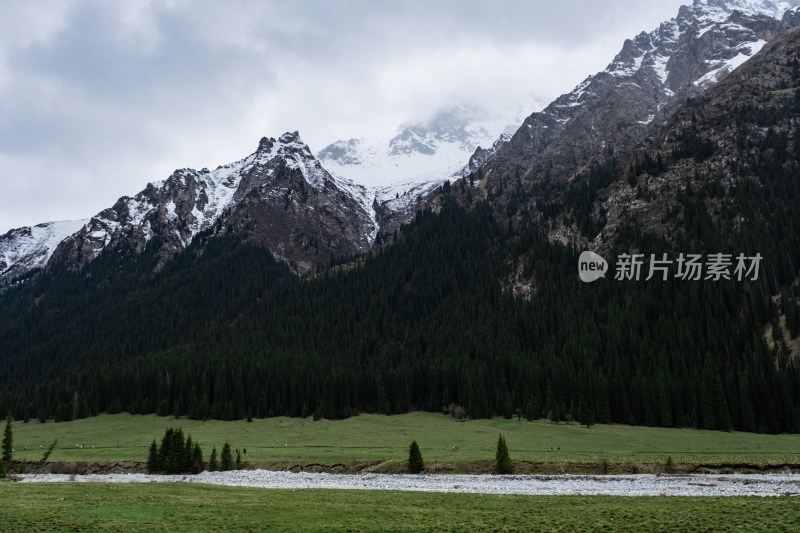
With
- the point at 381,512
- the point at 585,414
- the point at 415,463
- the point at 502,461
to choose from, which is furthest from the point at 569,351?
the point at 381,512

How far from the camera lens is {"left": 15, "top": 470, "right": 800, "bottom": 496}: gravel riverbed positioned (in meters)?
44.7

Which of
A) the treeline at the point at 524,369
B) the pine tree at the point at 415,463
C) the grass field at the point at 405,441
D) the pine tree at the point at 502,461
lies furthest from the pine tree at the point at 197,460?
the treeline at the point at 524,369

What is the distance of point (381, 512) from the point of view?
107 feet

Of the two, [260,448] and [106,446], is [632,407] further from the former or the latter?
[106,446]

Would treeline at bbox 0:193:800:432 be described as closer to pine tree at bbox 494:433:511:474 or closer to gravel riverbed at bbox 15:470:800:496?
gravel riverbed at bbox 15:470:800:496

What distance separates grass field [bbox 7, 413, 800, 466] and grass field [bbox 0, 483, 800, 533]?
85.0 feet

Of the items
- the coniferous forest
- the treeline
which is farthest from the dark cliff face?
the treeline

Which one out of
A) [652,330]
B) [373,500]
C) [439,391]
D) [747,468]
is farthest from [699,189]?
[373,500]

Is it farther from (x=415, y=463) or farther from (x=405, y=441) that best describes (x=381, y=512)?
(x=405, y=441)

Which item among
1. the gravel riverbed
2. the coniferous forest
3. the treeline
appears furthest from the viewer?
the coniferous forest

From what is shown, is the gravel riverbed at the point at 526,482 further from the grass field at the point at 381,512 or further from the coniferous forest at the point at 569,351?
the coniferous forest at the point at 569,351

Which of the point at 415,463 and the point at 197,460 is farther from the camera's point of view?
the point at 197,460

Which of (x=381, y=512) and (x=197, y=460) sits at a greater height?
(x=381, y=512)

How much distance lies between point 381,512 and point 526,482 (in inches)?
1002
